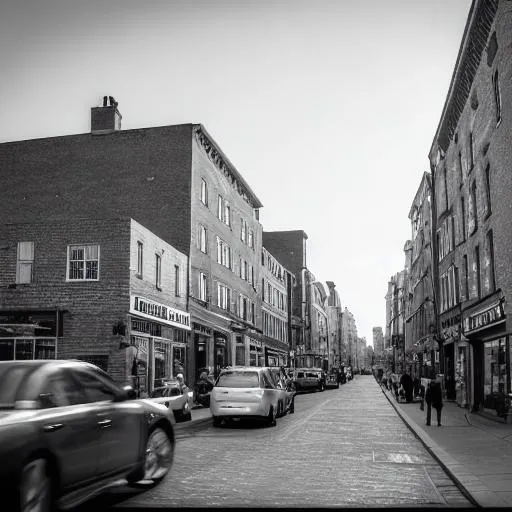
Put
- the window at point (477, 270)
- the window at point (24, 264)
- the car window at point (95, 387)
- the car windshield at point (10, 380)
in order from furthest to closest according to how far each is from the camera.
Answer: the window at point (24, 264) < the window at point (477, 270) < the car window at point (95, 387) < the car windshield at point (10, 380)

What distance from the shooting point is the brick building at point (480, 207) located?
2089cm

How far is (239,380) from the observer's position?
68.7 ft

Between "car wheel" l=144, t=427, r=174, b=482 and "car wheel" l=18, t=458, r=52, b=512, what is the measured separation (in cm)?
234

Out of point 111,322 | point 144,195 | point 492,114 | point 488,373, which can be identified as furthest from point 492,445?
point 144,195

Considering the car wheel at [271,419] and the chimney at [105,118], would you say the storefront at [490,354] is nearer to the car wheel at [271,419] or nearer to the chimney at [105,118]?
the car wheel at [271,419]

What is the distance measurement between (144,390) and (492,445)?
16.5 metres

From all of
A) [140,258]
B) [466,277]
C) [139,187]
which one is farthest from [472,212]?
[139,187]

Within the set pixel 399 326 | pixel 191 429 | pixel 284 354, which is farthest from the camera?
pixel 399 326

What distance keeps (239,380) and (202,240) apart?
18320 mm

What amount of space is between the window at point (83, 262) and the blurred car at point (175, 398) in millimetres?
6612

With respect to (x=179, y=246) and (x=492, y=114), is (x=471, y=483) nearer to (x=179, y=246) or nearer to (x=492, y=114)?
(x=492, y=114)

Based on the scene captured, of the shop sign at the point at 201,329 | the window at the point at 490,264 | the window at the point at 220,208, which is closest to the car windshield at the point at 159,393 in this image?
the window at the point at 490,264

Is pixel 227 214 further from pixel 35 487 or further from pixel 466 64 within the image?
pixel 35 487

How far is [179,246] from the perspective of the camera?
35938 mm
